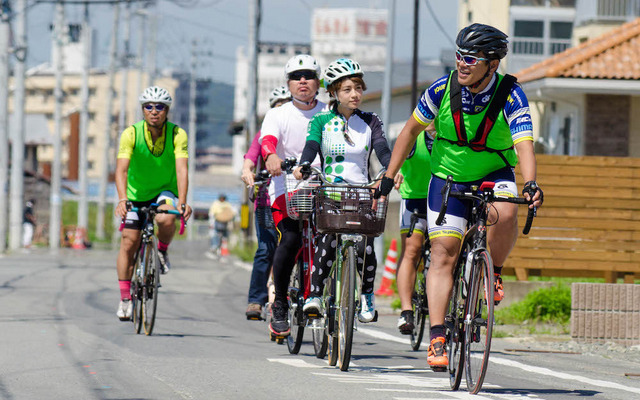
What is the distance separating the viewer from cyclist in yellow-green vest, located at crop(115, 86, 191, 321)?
10445 millimetres

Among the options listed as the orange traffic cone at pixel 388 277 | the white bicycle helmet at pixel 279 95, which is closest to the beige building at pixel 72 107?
the orange traffic cone at pixel 388 277

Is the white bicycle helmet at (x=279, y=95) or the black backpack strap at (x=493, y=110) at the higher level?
the white bicycle helmet at (x=279, y=95)

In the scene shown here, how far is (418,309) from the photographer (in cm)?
950

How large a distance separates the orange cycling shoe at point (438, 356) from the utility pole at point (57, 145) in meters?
37.8

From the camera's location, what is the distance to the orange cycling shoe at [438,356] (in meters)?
6.85

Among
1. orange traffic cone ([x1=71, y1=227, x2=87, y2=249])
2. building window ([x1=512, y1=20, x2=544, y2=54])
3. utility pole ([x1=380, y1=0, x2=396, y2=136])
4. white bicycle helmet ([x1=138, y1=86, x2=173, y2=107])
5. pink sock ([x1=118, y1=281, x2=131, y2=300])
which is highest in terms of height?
building window ([x1=512, y1=20, x2=544, y2=54])

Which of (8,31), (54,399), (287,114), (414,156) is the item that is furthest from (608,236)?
(8,31)

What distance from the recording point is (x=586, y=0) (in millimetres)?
42156

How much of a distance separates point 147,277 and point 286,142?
81.3 inches

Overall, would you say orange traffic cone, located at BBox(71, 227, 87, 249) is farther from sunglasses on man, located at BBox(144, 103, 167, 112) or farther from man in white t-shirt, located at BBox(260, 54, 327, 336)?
man in white t-shirt, located at BBox(260, 54, 327, 336)

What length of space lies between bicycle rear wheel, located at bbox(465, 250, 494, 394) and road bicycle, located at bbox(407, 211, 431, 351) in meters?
2.63

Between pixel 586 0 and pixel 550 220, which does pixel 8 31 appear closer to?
pixel 586 0

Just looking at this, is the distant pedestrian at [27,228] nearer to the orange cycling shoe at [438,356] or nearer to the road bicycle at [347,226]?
the road bicycle at [347,226]

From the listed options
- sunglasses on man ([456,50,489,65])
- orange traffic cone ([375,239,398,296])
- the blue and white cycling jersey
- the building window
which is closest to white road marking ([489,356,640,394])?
the blue and white cycling jersey
